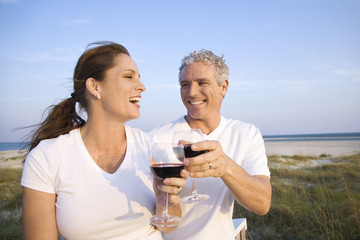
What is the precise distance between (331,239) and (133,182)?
3.89m

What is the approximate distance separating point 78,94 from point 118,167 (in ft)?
2.41

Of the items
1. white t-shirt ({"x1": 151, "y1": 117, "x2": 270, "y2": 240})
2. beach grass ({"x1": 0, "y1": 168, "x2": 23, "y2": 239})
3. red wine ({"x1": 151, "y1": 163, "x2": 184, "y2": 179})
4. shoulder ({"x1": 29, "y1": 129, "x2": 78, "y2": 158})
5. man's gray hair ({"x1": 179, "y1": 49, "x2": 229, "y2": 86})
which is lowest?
beach grass ({"x1": 0, "y1": 168, "x2": 23, "y2": 239})

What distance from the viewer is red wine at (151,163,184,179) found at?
154 cm

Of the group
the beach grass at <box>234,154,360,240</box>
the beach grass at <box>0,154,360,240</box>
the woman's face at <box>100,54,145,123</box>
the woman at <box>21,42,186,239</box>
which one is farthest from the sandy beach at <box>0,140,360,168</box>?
the woman's face at <box>100,54,145,123</box>

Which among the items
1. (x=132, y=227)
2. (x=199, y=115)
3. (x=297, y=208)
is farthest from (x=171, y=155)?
(x=297, y=208)

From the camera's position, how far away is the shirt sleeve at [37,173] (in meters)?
1.82

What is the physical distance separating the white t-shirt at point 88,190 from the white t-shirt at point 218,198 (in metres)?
0.34

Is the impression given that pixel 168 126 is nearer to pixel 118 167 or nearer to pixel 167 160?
pixel 118 167

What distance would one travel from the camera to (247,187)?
192 cm

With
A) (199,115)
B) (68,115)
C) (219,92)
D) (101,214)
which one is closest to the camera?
(101,214)

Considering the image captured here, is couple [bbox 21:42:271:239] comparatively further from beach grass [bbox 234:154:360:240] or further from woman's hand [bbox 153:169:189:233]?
Answer: beach grass [bbox 234:154:360:240]

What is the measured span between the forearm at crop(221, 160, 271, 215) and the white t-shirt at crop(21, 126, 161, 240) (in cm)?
67

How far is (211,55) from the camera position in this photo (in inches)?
108

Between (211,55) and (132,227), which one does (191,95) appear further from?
(132,227)
